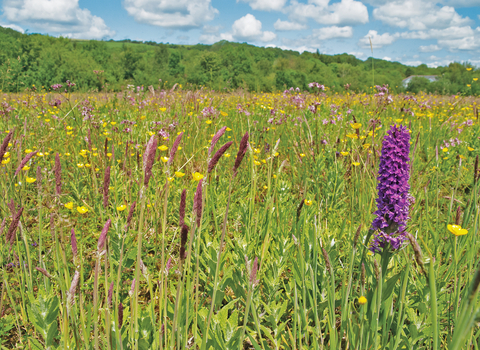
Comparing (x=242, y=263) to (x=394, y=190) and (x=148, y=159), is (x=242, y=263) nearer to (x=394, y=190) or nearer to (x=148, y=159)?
(x=394, y=190)

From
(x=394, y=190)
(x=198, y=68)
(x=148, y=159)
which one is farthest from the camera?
(x=198, y=68)

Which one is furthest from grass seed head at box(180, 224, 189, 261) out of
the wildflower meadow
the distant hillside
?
the distant hillside

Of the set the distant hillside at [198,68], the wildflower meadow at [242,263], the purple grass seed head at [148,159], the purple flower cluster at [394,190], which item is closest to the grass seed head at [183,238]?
the wildflower meadow at [242,263]

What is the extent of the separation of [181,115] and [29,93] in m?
3.13

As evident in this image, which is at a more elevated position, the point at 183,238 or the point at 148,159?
the point at 148,159

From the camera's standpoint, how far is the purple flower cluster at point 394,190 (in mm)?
1055

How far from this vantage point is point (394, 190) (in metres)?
1.07

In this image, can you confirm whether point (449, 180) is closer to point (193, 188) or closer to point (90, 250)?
point (193, 188)

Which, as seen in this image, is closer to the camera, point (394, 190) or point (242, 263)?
point (394, 190)

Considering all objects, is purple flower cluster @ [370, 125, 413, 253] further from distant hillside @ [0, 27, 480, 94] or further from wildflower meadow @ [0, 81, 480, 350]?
distant hillside @ [0, 27, 480, 94]

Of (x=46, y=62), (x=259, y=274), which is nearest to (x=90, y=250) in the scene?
(x=259, y=274)

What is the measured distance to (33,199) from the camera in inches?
94.9

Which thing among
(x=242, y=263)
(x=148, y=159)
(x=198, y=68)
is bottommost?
(x=242, y=263)

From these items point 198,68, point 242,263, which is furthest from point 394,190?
point 198,68
